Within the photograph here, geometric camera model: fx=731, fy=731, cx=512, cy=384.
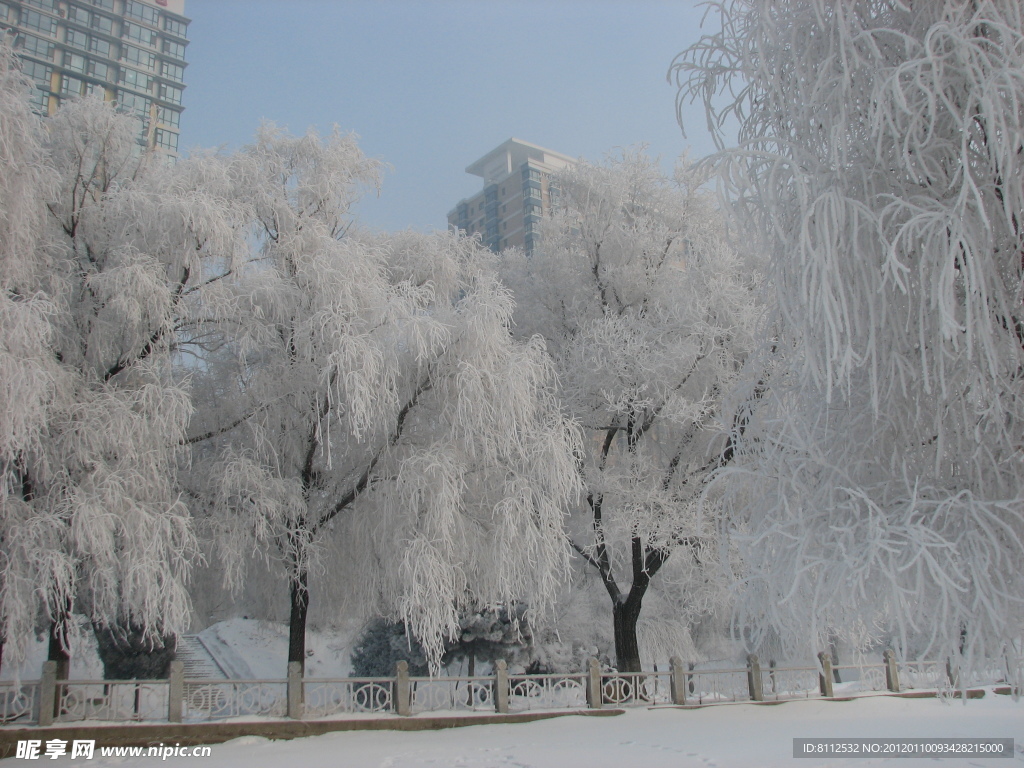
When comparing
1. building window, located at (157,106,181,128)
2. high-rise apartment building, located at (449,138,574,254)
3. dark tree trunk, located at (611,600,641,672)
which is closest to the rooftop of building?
high-rise apartment building, located at (449,138,574,254)

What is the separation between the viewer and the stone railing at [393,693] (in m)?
8.43

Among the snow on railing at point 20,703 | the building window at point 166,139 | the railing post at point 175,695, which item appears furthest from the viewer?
the building window at point 166,139

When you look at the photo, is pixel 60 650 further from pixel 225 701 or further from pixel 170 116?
pixel 170 116

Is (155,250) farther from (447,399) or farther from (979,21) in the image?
(979,21)

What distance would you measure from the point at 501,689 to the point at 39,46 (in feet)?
166

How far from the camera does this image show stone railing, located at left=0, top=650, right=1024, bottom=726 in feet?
27.7

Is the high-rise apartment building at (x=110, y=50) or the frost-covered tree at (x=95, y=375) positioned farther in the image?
the high-rise apartment building at (x=110, y=50)

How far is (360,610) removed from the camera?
10.5m

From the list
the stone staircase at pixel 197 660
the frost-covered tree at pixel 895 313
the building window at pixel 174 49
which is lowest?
the stone staircase at pixel 197 660

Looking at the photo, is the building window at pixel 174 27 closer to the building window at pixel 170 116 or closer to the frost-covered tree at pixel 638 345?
the building window at pixel 170 116

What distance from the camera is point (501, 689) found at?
9.85 m

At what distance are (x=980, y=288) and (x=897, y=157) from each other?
0.88m

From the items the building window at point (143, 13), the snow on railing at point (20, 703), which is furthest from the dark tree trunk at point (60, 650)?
the building window at point (143, 13)

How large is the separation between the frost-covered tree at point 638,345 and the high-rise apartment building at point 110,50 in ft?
126
